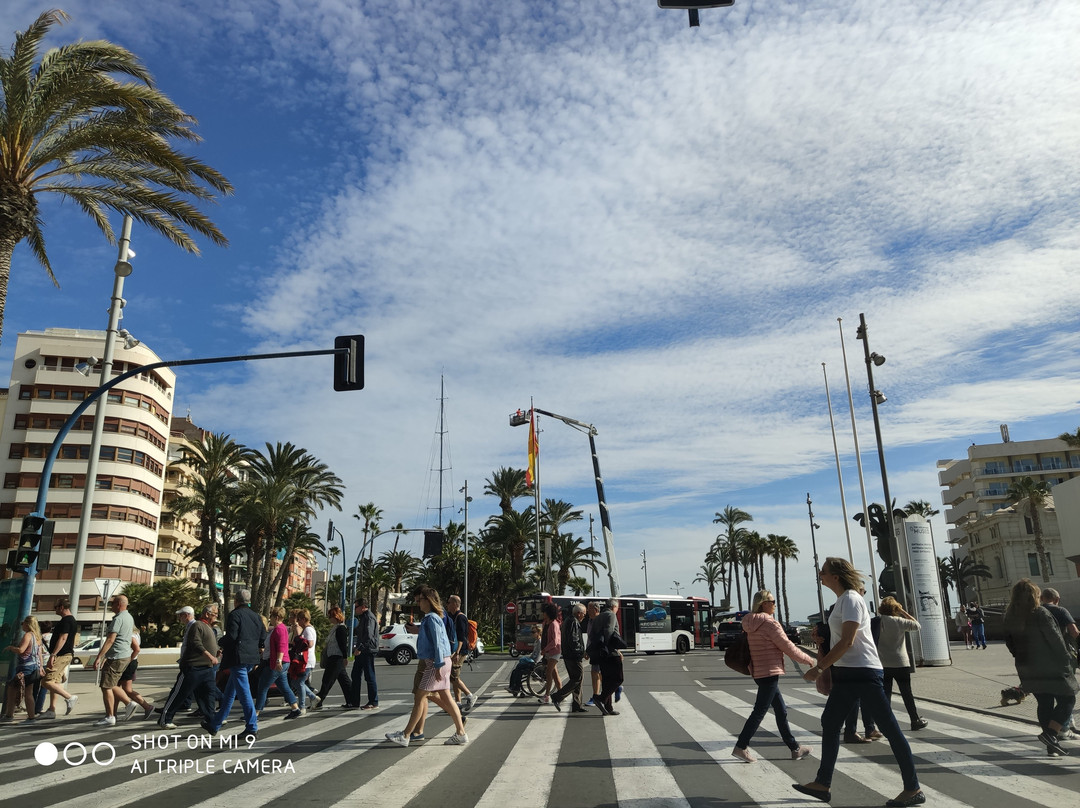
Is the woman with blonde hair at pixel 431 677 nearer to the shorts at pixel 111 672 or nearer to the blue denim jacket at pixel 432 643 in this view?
the blue denim jacket at pixel 432 643

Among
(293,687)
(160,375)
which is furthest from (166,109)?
(160,375)

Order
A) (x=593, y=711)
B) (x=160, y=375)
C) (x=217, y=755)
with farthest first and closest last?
(x=160, y=375)
(x=593, y=711)
(x=217, y=755)

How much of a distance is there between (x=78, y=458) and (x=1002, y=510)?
7966 centimetres

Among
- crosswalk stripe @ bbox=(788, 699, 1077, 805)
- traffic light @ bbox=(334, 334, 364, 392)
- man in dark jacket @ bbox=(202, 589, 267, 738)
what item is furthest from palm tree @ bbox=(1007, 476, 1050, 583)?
man in dark jacket @ bbox=(202, 589, 267, 738)

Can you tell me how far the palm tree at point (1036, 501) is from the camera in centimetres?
6238

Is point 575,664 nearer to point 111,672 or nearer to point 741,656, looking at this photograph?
point 741,656

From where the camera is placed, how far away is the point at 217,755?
26.3ft

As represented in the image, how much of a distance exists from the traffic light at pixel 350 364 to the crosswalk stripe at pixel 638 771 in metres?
6.93

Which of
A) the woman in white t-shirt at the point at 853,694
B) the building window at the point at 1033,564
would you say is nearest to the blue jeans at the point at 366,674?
the woman in white t-shirt at the point at 853,694

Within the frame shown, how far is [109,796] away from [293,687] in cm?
627

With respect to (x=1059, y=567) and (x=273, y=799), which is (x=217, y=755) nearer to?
(x=273, y=799)

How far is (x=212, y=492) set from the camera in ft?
153

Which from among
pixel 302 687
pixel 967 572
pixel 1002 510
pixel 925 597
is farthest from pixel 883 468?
pixel 967 572

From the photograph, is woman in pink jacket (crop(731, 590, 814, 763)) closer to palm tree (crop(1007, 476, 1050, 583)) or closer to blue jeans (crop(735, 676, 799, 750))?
blue jeans (crop(735, 676, 799, 750))
